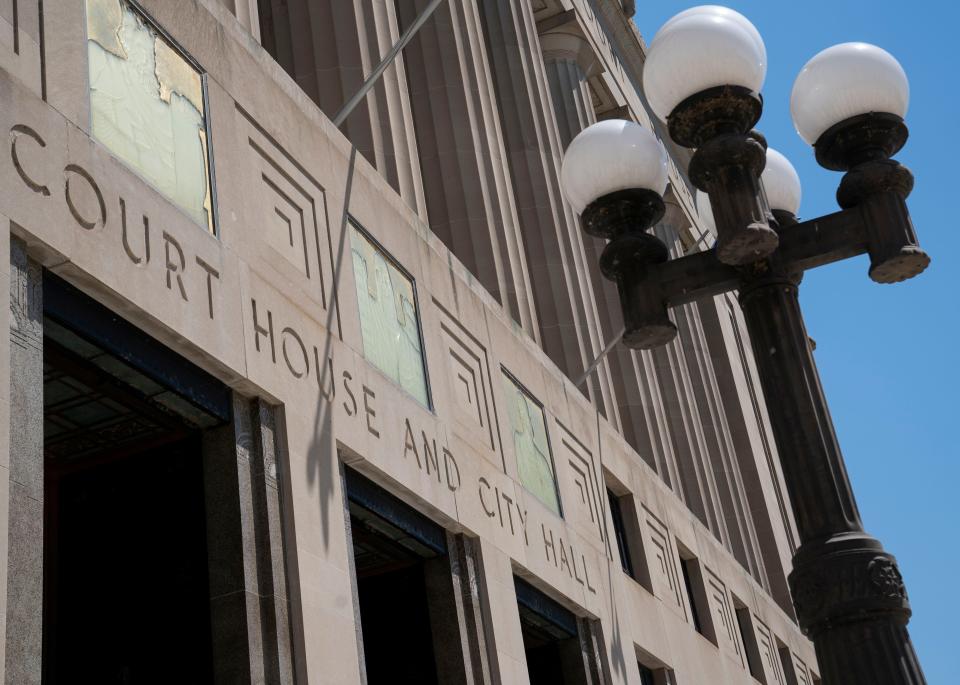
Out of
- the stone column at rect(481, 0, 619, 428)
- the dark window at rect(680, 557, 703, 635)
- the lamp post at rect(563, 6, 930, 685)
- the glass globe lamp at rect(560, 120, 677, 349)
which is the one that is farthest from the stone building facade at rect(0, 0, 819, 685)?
the stone column at rect(481, 0, 619, 428)

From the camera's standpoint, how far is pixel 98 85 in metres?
8.45

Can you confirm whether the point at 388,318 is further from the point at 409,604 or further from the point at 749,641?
the point at 749,641

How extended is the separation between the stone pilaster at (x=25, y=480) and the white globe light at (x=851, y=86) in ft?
17.3

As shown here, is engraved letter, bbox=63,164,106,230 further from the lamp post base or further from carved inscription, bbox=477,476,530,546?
carved inscription, bbox=477,476,530,546

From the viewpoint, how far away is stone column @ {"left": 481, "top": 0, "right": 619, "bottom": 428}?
72.7 feet

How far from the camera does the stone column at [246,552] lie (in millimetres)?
8391

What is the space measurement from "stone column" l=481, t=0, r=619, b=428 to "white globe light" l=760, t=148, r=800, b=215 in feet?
35.4

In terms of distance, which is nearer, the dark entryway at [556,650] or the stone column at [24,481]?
the stone column at [24,481]

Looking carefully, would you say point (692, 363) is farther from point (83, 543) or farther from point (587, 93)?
point (83, 543)

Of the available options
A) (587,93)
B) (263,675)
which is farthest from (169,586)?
(587,93)

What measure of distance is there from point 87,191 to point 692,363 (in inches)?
1101

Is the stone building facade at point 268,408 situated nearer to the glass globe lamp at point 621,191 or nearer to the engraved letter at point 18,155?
the engraved letter at point 18,155

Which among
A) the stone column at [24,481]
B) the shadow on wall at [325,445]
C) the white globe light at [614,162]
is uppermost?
the white globe light at [614,162]

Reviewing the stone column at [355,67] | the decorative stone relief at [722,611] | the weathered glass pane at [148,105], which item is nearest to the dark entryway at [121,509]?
the weathered glass pane at [148,105]
